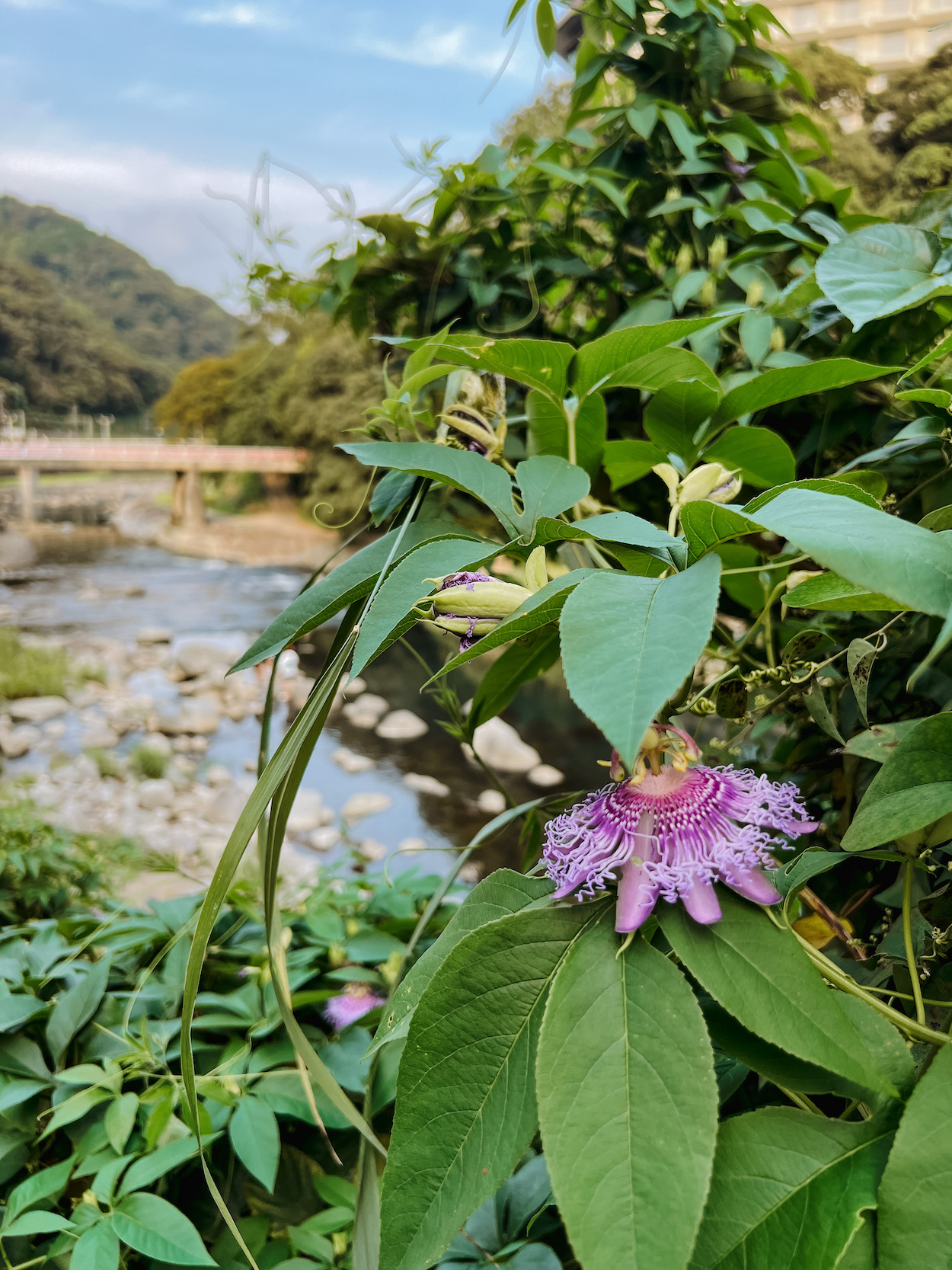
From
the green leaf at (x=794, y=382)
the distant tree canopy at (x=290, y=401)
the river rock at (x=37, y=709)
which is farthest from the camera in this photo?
the distant tree canopy at (x=290, y=401)

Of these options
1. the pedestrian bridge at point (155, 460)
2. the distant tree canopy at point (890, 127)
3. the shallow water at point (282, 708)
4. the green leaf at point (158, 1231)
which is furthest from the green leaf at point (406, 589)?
the pedestrian bridge at point (155, 460)

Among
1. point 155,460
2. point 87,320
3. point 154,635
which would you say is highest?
point 87,320

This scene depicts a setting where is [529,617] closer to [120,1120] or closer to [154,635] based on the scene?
[120,1120]

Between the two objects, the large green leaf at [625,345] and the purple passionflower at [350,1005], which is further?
the purple passionflower at [350,1005]

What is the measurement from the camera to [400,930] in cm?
50

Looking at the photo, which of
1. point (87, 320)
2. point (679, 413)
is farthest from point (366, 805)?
point (87, 320)

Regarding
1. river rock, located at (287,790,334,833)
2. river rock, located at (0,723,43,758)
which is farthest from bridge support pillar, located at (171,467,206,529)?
river rock, located at (287,790,334,833)

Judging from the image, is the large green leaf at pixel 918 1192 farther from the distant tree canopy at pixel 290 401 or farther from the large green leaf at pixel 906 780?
the distant tree canopy at pixel 290 401

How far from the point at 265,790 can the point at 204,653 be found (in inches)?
115

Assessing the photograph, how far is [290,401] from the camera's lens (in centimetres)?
318

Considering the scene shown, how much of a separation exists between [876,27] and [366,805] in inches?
107

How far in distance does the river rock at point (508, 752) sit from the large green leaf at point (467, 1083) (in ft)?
7.24

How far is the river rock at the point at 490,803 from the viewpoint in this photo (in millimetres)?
2311

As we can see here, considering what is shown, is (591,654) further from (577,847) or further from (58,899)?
(58,899)
